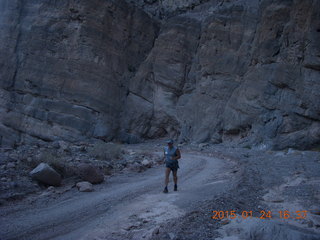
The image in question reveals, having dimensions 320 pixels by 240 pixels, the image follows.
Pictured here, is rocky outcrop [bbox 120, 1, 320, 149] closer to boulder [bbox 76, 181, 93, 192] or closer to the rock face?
the rock face

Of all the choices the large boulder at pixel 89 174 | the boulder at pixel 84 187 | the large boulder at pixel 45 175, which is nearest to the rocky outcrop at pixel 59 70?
the large boulder at pixel 89 174

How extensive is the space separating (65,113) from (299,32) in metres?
21.3

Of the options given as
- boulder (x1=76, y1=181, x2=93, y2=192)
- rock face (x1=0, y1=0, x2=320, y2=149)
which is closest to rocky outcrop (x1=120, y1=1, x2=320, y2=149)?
rock face (x1=0, y1=0, x2=320, y2=149)

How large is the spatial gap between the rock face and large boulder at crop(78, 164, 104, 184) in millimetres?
14235

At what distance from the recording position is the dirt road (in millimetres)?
4195

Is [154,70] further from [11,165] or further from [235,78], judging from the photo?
[11,165]

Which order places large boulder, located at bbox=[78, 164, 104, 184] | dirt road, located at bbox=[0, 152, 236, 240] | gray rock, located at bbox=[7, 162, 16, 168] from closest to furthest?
dirt road, located at bbox=[0, 152, 236, 240] < gray rock, located at bbox=[7, 162, 16, 168] < large boulder, located at bbox=[78, 164, 104, 184]

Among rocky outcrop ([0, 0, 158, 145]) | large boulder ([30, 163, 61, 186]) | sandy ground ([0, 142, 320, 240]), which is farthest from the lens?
rocky outcrop ([0, 0, 158, 145])

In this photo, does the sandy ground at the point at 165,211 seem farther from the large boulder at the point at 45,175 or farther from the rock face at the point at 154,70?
the rock face at the point at 154,70

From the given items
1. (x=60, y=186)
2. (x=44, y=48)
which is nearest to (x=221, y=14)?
(x=44, y=48)

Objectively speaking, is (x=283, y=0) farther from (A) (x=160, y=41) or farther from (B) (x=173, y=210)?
(B) (x=173, y=210)
